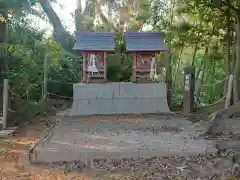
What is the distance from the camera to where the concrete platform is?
5.08m

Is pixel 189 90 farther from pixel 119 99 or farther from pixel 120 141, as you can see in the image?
pixel 120 141

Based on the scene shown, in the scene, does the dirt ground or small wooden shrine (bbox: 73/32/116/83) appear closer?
the dirt ground

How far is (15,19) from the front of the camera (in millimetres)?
→ 7508

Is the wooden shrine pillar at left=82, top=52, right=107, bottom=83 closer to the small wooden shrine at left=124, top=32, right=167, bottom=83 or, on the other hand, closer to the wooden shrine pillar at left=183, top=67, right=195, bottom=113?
the small wooden shrine at left=124, top=32, right=167, bottom=83

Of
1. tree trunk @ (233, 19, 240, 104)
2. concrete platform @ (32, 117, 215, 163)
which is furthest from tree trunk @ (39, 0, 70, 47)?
tree trunk @ (233, 19, 240, 104)

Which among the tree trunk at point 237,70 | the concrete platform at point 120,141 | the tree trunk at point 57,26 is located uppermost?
the tree trunk at point 57,26

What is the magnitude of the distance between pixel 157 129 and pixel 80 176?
335cm

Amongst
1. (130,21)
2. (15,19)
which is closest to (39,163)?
(15,19)

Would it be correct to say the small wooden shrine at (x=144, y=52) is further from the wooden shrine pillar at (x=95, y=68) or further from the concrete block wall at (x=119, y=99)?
the wooden shrine pillar at (x=95, y=68)

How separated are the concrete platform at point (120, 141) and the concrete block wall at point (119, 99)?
171 cm

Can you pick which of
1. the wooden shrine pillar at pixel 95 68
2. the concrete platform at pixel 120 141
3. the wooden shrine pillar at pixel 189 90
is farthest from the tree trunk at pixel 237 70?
the wooden shrine pillar at pixel 95 68

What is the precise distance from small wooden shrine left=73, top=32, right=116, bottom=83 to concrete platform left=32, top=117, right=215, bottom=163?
2268 millimetres

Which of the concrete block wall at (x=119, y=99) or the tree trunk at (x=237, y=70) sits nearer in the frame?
the tree trunk at (x=237, y=70)

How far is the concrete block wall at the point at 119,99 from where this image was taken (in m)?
10.2
